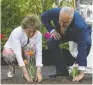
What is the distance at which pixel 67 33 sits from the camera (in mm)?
5582

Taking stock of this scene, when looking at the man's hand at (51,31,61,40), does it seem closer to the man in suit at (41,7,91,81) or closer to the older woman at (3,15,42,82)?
the man in suit at (41,7,91,81)

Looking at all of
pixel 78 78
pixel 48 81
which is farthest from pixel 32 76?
pixel 78 78

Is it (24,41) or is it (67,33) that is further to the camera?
(67,33)

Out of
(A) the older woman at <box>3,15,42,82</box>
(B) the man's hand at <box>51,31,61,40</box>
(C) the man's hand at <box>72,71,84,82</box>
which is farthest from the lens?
(B) the man's hand at <box>51,31,61,40</box>

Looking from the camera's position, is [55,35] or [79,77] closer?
[79,77]

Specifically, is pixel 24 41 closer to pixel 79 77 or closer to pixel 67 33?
pixel 67 33

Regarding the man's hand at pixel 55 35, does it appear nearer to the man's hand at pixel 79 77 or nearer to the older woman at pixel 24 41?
the older woman at pixel 24 41

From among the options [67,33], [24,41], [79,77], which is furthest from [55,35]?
[79,77]

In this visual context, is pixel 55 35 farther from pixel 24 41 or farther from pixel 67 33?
pixel 24 41

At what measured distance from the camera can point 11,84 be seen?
5.21 meters

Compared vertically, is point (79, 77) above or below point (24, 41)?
below

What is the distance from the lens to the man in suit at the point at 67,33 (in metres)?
5.37

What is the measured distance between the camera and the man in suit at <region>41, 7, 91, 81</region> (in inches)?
211

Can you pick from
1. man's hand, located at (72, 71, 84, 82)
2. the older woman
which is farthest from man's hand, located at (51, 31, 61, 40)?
man's hand, located at (72, 71, 84, 82)
